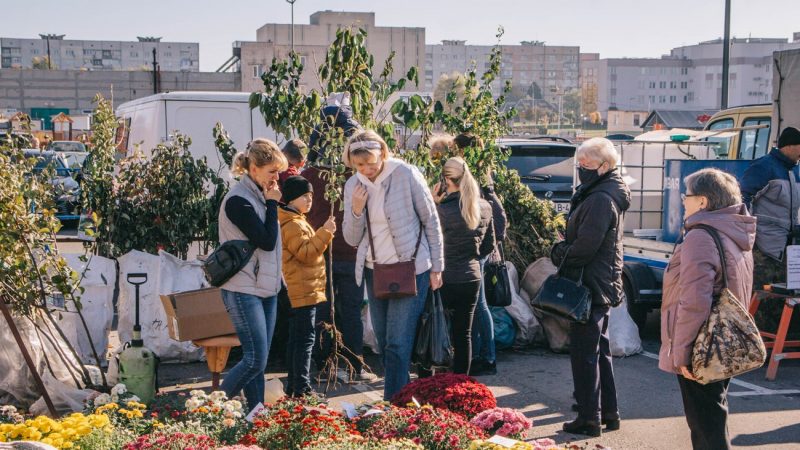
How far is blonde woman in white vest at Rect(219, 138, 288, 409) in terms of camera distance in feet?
18.5

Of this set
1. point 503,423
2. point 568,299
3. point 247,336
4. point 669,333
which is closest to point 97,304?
point 247,336

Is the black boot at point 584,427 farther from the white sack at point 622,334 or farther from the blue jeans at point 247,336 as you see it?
the white sack at point 622,334

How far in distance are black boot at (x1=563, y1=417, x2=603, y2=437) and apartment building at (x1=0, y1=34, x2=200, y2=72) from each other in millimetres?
180806

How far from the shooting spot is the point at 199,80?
79.6m

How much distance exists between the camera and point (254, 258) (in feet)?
18.7

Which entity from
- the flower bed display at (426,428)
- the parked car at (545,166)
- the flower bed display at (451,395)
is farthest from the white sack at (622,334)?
the parked car at (545,166)

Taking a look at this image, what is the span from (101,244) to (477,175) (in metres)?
3.46

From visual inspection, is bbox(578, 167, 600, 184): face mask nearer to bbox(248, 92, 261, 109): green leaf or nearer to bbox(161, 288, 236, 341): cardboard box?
bbox(248, 92, 261, 109): green leaf

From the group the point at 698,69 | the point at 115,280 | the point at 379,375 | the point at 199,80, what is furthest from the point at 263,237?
the point at 698,69

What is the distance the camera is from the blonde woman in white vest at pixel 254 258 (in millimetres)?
5648

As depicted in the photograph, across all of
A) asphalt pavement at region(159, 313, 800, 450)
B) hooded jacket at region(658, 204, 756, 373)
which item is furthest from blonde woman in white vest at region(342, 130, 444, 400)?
hooded jacket at region(658, 204, 756, 373)

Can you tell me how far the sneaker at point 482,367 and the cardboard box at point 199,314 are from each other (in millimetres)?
2277

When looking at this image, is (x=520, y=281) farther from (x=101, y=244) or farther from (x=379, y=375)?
(x=101, y=244)

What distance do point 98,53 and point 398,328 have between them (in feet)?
647
